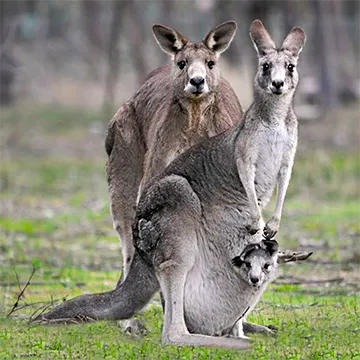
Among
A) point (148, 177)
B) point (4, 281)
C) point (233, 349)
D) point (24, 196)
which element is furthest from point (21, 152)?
point (233, 349)

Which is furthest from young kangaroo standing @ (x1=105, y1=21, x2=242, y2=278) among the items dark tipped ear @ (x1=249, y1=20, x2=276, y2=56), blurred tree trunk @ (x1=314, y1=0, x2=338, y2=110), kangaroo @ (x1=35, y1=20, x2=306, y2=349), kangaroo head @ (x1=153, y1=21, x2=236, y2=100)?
blurred tree trunk @ (x1=314, y1=0, x2=338, y2=110)

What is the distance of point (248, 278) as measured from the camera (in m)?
6.72

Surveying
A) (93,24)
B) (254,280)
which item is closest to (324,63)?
(93,24)

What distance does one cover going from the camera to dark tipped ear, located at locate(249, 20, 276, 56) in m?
6.71

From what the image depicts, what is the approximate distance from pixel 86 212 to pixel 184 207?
315 inches

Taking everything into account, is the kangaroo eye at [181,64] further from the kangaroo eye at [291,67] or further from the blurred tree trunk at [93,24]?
the blurred tree trunk at [93,24]

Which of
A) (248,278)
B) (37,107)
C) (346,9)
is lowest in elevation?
(248,278)

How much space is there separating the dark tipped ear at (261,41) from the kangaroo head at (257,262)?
1.14 meters

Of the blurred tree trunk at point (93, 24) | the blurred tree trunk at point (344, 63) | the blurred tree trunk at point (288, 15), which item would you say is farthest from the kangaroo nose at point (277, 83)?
the blurred tree trunk at point (93, 24)

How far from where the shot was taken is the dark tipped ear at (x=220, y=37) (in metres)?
7.92

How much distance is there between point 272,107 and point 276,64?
0.26 meters

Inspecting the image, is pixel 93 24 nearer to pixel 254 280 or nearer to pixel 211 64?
pixel 211 64

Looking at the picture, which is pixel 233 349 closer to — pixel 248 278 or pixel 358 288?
pixel 248 278

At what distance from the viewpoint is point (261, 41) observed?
6.77 meters
